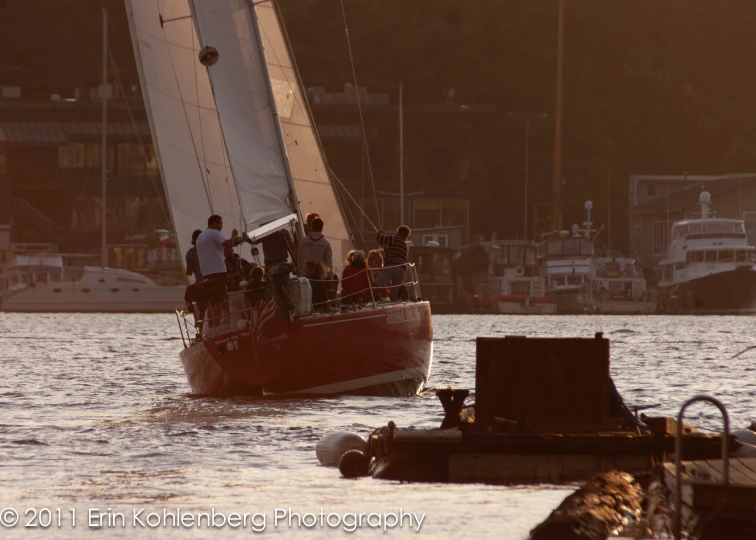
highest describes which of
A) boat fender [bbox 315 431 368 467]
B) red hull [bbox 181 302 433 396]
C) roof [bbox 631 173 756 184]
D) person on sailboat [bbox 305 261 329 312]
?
roof [bbox 631 173 756 184]

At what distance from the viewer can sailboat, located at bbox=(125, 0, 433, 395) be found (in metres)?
22.3

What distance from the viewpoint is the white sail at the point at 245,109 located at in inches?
927

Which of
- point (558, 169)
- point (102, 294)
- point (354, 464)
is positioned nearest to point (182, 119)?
point (354, 464)

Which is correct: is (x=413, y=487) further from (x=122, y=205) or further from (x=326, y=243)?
(x=122, y=205)

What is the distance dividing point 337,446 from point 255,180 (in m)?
7.77

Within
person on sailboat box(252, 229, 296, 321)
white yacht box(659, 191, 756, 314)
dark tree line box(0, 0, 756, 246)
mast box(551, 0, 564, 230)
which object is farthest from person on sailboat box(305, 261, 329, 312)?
dark tree line box(0, 0, 756, 246)

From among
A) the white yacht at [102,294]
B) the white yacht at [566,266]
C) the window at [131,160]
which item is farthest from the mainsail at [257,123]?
the window at [131,160]

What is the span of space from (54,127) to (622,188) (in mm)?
36892

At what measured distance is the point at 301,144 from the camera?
26.8 m

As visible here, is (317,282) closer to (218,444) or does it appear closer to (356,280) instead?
(356,280)

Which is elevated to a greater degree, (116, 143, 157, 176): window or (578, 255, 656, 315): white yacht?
(116, 143, 157, 176): window

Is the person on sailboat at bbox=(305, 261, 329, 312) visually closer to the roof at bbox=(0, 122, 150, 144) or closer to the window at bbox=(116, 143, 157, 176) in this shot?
the roof at bbox=(0, 122, 150, 144)

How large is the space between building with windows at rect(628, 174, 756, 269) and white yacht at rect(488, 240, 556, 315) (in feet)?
32.2

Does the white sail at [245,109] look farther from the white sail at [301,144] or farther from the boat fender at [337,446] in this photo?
the boat fender at [337,446]
